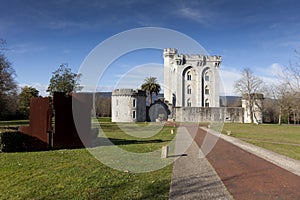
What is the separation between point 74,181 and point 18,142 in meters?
6.35

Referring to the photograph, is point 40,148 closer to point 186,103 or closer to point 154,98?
point 154,98

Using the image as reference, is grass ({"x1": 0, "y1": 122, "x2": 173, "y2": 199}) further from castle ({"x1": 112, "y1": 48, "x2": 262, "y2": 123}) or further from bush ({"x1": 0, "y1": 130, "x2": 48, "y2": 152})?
castle ({"x1": 112, "y1": 48, "x2": 262, "y2": 123})

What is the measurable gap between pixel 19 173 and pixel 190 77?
55266 millimetres

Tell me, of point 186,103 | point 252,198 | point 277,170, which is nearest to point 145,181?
point 252,198

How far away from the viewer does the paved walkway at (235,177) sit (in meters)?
6.01

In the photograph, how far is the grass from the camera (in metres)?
5.73

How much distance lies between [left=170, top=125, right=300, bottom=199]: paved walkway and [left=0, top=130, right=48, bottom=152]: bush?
21.3 feet

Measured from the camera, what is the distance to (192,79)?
60406 millimetres

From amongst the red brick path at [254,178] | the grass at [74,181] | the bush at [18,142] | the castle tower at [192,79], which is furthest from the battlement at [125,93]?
the grass at [74,181]

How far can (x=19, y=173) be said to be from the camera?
24.4ft

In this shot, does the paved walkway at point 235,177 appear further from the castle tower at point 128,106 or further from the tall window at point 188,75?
the tall window at point 188,75

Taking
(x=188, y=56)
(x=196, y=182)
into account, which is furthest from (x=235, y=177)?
(x=188, y=56)

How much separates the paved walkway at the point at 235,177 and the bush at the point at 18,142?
6.49 metres

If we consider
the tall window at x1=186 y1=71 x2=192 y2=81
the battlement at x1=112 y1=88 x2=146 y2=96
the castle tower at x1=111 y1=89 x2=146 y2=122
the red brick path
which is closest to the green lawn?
the red brick path
